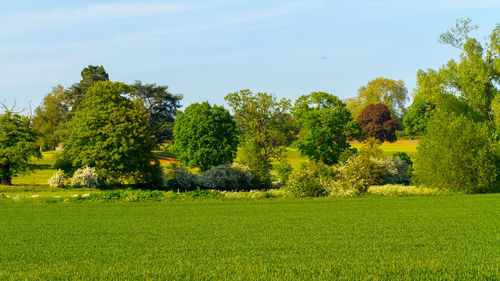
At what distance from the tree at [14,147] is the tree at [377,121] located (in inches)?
2956

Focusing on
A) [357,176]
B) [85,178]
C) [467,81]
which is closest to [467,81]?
[467,81]

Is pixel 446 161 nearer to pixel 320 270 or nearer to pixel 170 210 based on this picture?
pixel 170 210

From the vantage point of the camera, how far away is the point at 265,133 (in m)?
67.4

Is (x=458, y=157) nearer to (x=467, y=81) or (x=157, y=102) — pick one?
(x=467, y=81)

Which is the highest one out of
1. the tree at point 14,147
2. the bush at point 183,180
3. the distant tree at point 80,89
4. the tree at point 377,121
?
the distant tree at point 80,89

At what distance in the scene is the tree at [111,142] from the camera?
5084 centimetres

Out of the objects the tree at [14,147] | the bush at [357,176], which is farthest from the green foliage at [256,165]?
the tree at [14,147]

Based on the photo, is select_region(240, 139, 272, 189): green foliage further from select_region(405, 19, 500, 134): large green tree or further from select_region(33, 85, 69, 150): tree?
select_region(33, 85, 69, 150): tree

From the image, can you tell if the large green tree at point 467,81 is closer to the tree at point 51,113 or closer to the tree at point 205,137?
the tree at point 205,137

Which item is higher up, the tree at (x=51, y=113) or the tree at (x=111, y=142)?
the tree at (x=51, y=113)

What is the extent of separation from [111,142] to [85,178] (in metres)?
4.46

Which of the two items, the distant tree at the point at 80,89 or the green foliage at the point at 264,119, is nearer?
the green foliage at the point at 264,119

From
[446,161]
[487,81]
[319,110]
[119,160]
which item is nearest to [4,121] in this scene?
[119,160]

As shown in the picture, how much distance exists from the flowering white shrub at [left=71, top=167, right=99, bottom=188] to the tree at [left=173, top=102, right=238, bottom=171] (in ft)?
47.1
